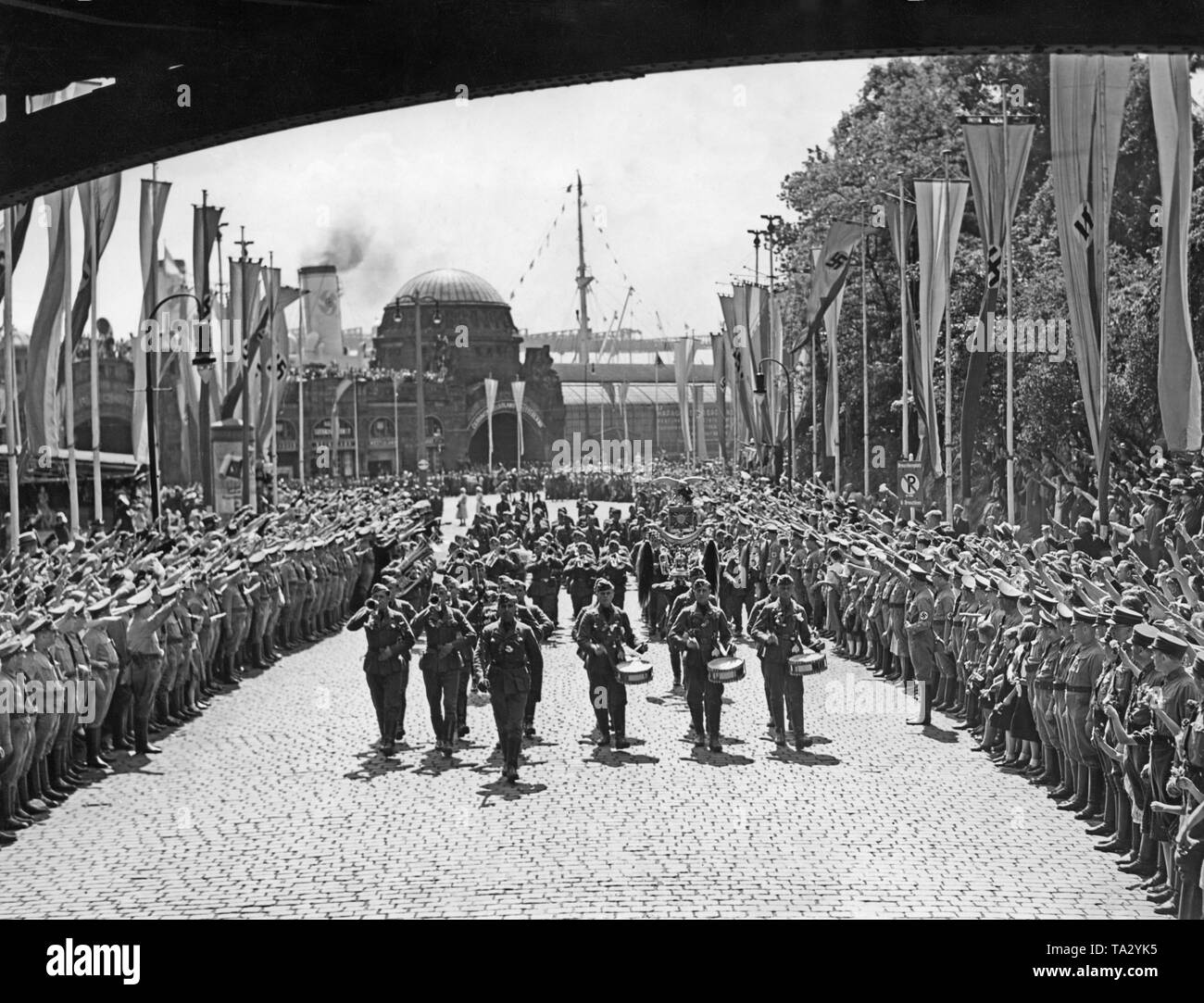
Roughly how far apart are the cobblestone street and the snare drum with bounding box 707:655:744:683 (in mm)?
824

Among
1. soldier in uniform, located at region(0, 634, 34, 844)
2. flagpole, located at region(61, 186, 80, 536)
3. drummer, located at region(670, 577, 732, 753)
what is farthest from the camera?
flagpole, located at region(61, 186, 80, 536)

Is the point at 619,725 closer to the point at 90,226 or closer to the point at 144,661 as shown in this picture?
the point at 144,661

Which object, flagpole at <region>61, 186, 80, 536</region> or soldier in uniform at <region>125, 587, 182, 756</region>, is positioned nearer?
soldier in uniform at <region>125, 587, 182, 756</region>

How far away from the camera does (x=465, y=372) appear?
10706 centimetres

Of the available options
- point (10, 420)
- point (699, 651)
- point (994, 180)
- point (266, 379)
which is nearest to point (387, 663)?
point (699, 651)

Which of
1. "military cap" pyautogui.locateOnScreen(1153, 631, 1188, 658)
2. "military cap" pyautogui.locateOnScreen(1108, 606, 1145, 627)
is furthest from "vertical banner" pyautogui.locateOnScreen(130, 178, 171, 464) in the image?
"military cap" pyautogui.locateOnScreen(1153, 631, 1188, 658)

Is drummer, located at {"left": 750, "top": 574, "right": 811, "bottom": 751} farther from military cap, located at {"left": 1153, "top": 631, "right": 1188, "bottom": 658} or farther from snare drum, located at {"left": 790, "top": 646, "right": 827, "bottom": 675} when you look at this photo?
military cap, located at {"left": 1153, "top": 631, "right": 1188, "bottom": 658}

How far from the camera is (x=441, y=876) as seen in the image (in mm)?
11453

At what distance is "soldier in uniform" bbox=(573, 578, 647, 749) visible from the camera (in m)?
16.2

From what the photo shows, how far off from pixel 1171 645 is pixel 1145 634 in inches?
16.7

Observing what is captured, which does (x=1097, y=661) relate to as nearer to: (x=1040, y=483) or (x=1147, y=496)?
(x=1147, y=496)

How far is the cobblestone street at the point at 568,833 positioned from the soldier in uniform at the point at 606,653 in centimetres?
37

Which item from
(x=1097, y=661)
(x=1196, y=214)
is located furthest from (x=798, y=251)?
(x=1097, y=661)

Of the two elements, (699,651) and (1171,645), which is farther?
(699,651)
